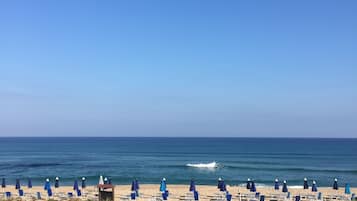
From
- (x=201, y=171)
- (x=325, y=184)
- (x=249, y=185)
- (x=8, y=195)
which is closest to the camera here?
(x=8, y=195)

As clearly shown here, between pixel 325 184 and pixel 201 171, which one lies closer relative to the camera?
pixel 325 184

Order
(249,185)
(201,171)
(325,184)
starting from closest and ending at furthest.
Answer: (249,185) < (325,184) < (201,171)

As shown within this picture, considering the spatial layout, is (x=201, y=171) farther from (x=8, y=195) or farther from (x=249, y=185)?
(x=8, y=195)

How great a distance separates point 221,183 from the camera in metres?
27.8

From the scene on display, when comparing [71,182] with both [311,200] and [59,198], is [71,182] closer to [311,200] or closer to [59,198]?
[59,198]

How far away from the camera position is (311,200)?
Result: 2550 centimetres

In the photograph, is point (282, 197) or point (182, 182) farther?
point (182, 182)

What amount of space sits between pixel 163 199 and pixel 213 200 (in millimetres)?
2945

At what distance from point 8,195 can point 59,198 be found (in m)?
3.33

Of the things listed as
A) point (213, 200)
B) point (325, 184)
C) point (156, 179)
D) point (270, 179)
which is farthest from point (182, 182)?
point (213, 200)

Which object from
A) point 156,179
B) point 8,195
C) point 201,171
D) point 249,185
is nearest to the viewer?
point 8,195

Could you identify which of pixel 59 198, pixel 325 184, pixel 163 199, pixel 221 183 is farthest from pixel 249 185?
pixel 325 184

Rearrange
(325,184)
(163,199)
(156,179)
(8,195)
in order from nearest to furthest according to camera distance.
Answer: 1. (163,199)
2. (8,195)
3. (325,184)
4. (156,179)

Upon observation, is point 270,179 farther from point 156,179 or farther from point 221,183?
point 221,183
